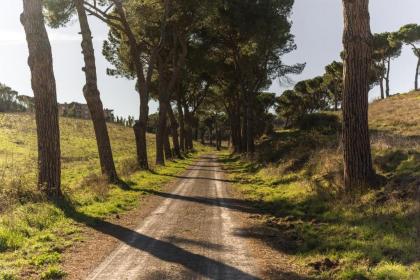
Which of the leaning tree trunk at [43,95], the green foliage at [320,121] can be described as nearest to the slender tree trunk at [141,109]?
the leaning tree trunk at [43,95]

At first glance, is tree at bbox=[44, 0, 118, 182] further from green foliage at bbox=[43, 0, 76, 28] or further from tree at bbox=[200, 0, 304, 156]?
tree at bbox=[200, 0, 304, 156]

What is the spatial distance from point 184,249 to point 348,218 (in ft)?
13.9

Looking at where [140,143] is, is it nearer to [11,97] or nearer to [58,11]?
[58,11]

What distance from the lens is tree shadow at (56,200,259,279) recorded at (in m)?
8.13

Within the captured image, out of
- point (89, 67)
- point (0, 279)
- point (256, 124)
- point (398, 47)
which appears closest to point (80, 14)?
point (89, 67)

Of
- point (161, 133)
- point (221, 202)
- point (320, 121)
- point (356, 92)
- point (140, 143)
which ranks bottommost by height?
point (221, 202)

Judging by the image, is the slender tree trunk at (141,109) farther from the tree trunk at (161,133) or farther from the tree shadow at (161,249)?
the tree shadow at (161,249)

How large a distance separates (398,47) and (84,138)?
4845cm

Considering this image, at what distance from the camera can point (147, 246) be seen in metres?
9.88

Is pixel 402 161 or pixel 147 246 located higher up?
pixel 402 161

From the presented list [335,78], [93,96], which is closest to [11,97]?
[335,78]

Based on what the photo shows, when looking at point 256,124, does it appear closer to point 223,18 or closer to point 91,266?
point 223,18

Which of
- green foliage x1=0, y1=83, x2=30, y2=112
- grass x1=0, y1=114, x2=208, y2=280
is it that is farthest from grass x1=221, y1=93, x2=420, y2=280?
green foliage x1=0, y1=83, x2=30, y2=112

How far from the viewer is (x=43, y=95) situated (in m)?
14.9
